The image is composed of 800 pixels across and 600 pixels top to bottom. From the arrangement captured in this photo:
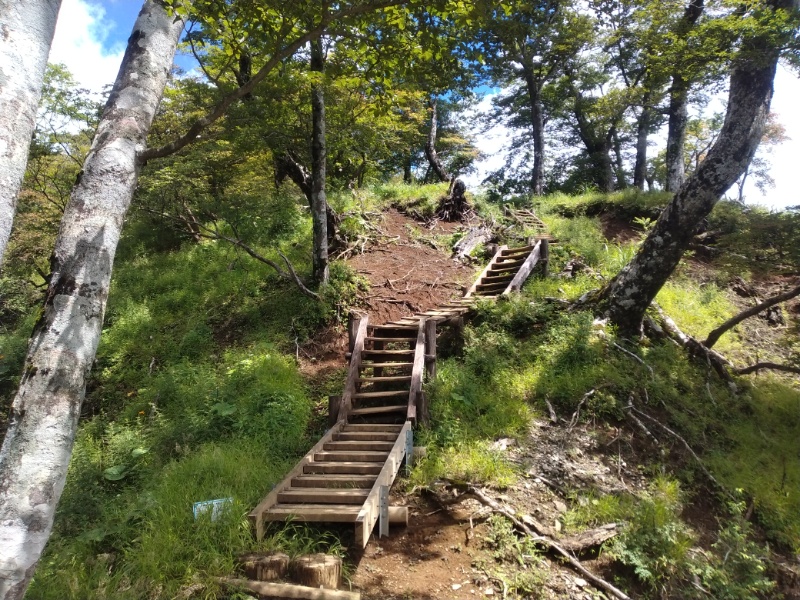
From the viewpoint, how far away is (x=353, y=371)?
6309 mm

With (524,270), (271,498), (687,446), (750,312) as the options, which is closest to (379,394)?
(271,498)

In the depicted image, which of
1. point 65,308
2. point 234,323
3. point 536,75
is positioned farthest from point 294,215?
point 536,75

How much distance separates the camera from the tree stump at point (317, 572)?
3.23 meters

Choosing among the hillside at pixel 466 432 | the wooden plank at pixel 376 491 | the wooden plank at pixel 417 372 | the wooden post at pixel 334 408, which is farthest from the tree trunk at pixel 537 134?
the wooden plank at pixel 376 491

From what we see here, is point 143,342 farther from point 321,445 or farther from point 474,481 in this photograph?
point 474,481

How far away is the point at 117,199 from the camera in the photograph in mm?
2547

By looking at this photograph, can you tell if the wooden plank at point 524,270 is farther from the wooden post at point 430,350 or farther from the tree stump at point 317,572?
the tree stump at point 317,572

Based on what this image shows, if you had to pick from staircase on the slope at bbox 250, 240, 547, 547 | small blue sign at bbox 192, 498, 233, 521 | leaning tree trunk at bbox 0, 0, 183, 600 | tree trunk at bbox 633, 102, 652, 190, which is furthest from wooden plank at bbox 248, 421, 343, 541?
tree trunk at bbox 633, 102, 652, 190

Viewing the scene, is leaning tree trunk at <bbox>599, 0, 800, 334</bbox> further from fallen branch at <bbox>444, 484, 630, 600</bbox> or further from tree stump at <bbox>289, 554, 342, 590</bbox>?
tree stump at <bbox>289, 554, 342, 590</bbox>

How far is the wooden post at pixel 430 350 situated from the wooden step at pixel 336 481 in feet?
8.09

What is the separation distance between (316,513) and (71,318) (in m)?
2.50

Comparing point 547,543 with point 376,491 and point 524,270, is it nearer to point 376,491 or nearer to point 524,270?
point 376,491

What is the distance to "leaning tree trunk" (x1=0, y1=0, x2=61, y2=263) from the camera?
1.78m

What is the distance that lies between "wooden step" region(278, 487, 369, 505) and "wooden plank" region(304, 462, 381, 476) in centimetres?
44
